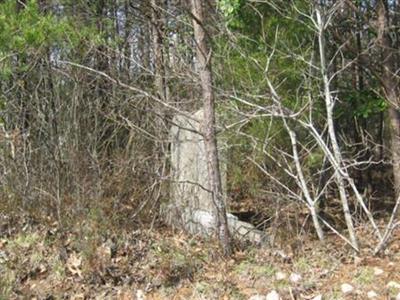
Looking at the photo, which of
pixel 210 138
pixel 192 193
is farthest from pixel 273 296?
pixel 192 193

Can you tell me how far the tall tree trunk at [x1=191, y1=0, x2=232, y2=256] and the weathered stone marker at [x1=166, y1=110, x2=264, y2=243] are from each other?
0.16m

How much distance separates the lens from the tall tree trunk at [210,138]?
585 cm

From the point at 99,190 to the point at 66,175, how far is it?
52cm

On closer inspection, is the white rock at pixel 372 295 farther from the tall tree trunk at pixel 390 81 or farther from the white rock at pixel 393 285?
the tall tree trunk at pixel 390 81

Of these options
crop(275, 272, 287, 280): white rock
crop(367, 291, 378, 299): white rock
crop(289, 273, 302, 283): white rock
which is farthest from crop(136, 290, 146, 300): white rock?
crop(367, 291, 378, 299): white rock

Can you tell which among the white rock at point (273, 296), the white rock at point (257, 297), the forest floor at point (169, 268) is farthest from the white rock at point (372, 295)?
the white rock at point (257, 297)

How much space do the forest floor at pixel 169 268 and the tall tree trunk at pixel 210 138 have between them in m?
0.21

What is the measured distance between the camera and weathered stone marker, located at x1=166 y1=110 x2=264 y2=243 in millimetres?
6594

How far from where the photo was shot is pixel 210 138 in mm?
5883

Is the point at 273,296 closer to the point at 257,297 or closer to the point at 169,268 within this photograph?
the point at 257,297

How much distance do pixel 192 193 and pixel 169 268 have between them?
52.7 inches

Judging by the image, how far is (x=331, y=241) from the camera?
638cm

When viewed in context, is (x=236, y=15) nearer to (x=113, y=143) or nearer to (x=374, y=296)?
(x=113, y=143)

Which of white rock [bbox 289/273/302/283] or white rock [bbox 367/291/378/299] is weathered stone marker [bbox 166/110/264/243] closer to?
white rock [bbox 289/273/302/283]
